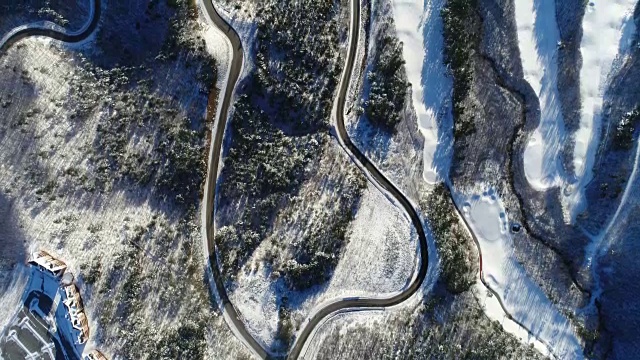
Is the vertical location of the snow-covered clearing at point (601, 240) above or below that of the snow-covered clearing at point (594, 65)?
below

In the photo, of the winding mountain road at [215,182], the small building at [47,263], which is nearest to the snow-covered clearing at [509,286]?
the winding mountain road at [215,182]

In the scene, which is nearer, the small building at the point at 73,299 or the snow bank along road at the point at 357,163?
the small building at the point at 73,299

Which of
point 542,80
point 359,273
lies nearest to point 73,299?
point 359,273

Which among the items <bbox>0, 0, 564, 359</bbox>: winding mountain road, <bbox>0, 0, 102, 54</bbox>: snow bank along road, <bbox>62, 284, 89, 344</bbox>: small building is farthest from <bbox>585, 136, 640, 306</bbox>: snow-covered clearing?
<bbox>0, 0, 102, 54</bbox>: snow bank along road

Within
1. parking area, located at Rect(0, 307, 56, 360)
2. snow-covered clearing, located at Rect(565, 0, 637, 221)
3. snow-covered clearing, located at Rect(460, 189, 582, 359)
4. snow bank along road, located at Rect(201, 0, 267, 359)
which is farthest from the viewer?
snow-covered clearing, located at Rect(565, 0, 637, 221)

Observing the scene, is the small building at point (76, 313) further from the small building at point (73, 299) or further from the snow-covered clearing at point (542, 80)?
the snow-covered clearing at point (542, 80)

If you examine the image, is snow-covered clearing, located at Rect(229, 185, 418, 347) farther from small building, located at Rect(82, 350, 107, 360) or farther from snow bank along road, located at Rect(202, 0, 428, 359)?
small building, located at Rect(82, 350, 107, 360)
